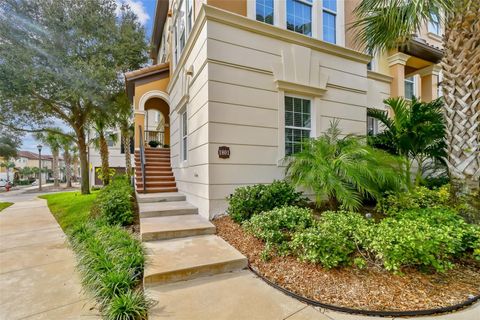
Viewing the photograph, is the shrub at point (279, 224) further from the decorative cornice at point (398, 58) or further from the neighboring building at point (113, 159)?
the neighboring building at point (113, 159)

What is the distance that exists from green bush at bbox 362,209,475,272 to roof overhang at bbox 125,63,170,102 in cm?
1084

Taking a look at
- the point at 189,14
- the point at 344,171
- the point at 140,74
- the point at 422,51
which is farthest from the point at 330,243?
the point at 422,51

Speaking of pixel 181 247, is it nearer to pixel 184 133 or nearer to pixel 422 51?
pixel 184 133

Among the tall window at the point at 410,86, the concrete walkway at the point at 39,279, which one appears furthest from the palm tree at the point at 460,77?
the tall window at the point at 410,86

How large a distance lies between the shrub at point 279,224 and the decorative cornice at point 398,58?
30.1 ft

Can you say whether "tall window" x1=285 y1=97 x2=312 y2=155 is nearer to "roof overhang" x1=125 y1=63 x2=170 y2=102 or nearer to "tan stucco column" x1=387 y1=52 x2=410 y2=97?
"tan stucco column" x1=387 y1=52 x2=410 y2=97

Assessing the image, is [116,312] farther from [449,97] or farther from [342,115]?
[342,115]

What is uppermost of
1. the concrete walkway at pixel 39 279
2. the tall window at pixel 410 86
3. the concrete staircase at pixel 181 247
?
the tall window at pixel 410 86

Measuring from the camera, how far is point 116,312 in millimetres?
2785

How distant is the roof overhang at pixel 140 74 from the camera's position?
1091 centimetres

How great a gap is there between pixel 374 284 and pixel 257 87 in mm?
5014

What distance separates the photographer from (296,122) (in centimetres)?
725

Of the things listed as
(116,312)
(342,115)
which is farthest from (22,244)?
(342,115)

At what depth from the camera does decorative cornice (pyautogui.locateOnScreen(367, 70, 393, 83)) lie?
10097 millimetres
